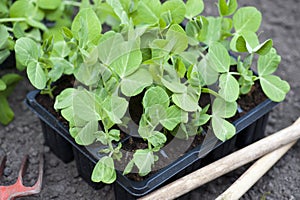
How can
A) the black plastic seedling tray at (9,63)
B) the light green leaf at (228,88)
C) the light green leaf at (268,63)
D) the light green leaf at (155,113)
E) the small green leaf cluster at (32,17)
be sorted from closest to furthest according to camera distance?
1. the light green leaf at (155,113)
2. the light green leaf at (228,88)
3. the light green leaf at (268,63)
4. the small green leaf cluster at (32,17)
5. the black plastic seedling tray at (9,63)

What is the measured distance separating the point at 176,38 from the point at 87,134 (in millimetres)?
311

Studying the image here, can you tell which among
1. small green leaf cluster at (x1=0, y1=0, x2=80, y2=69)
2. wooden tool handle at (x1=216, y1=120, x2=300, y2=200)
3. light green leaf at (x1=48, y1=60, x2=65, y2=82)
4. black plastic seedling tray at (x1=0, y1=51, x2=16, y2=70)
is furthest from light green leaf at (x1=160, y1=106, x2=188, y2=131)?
black plastic seedling tray at (x1=0, y1=51, x2=16, y2=70)

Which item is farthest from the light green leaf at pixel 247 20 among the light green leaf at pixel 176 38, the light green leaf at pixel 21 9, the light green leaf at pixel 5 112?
the light green leaf at pixel 5 112

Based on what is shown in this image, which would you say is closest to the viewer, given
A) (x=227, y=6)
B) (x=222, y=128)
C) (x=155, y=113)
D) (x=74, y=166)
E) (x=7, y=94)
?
(x=155, y=113)

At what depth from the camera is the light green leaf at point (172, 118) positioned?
1303 millimetres

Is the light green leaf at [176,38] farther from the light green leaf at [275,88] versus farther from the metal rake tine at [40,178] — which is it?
the metal rake tine at [40,178]

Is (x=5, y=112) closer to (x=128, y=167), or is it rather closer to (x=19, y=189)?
(x=19, y=189)

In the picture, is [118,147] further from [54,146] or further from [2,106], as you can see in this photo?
[2,106]

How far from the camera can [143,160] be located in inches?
50.8

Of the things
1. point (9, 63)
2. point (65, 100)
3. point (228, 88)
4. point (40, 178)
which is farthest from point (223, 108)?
point (9, 63)

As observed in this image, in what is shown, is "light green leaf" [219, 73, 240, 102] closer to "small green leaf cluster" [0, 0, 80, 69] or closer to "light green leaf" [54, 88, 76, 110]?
"light green leaf" [54, 88, 76, 110]

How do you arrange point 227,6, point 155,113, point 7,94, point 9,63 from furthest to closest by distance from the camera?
1. point 9,63
2. point 7,94
3. point 227,6
4. point 155,113

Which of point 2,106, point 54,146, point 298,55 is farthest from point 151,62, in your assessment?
point 298,55

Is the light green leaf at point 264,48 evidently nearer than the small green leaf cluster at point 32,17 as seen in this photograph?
Yes
